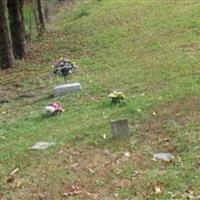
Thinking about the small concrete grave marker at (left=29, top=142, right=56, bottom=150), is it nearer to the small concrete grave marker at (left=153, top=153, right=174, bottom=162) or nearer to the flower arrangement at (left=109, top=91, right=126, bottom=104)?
the small concrete grave marker at (left=153, top=153, right=174, bottom=162)

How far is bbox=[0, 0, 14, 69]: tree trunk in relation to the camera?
632 inches

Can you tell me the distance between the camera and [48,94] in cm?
1172

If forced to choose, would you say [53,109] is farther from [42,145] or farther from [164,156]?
[164,156]

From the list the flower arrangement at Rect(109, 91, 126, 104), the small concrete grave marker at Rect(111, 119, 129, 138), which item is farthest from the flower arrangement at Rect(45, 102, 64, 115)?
the small concrete grave marker at Rect(111, 119, 129, 138)

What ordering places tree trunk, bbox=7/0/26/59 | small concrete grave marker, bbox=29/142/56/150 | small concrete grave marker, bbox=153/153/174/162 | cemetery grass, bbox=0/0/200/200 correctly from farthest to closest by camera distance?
tree trunk, bbox=7/0/26/59, small concrete grave marker, bbox=29/142/56/150, small concrete grave marker, bbox=153/153/174/162, cemetery grass, bbox=0/0/200/200

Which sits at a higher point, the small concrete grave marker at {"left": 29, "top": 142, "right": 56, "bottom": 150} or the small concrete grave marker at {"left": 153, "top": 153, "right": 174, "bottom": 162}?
the small concrete grave marker at {"left": 153, "top": 153, "right": 174, "bottom": 162}

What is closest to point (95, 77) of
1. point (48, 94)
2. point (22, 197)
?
point (48, 94)

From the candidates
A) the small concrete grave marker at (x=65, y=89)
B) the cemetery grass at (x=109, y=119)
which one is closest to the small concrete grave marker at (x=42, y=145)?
the cemetery grass at (x=109, y=119)

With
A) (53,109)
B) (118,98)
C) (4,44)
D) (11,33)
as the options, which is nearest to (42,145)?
(53,109)

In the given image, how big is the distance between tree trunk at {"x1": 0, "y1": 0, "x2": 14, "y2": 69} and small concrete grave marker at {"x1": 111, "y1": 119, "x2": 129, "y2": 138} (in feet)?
28.7

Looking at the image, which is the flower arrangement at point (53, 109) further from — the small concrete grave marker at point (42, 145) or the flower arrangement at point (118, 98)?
the small concrete grave marker at point (42, 145)

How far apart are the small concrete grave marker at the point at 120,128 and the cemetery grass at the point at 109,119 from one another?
119 millimetres

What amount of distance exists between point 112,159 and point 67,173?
1.92ft

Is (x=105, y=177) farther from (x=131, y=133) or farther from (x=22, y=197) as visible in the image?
(x=131, y=133)
